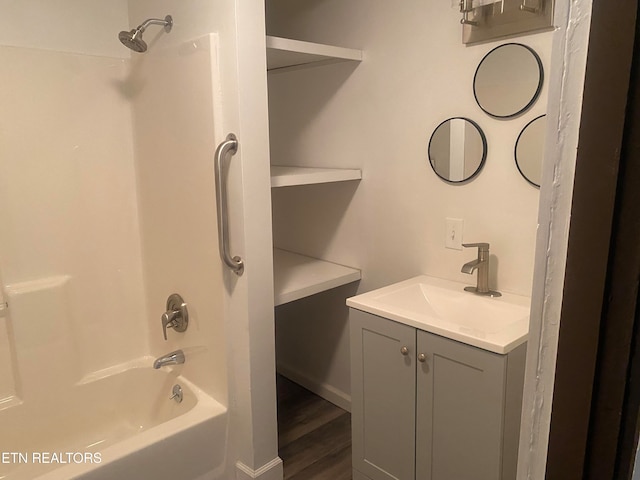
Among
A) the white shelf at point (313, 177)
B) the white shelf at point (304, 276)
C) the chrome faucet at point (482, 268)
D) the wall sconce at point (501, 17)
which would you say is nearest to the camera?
the wall sconce at point (501, 17)

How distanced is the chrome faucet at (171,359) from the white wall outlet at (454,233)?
131 cm

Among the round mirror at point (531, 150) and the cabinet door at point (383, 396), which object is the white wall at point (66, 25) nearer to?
the cabinet door at point (383, 396)

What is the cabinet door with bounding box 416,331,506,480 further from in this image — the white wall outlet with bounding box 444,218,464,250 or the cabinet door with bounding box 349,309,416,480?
the white wall outlet with bounding box 444,218,464,250

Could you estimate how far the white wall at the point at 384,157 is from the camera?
1865 millimetres

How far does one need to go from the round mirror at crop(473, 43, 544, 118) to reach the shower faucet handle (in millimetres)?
1534

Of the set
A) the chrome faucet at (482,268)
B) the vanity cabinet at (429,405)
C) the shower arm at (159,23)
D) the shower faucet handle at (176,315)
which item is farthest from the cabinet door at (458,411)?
the shower arm at (159,23)

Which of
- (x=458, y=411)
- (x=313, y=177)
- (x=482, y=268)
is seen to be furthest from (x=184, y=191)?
(x=458, y=411)

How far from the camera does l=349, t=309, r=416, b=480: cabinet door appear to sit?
174 centimetres

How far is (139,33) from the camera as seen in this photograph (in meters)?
1.95

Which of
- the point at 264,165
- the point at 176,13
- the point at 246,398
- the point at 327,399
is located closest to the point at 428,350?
the point at 246,398

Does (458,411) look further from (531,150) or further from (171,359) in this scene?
(171,359)

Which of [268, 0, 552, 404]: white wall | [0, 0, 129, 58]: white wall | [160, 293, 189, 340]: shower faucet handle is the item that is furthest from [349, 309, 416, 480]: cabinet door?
[0, 0, 129, 58]: white wall

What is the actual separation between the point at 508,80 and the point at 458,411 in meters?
1.18

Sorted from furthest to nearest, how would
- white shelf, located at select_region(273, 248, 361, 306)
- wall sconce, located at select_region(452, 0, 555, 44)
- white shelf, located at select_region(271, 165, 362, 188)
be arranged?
white shelf, located at select_region(273, 248, 361, 306) < white shelf, located at select_region(271, 165, 362, 188) < wall sconce, located at select_region(452, 0, 555, 44)
